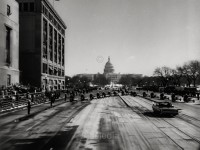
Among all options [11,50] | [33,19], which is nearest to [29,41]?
[33,19]

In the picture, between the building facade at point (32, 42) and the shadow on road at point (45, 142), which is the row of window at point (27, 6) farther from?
the shadow on road at point (45, 142)

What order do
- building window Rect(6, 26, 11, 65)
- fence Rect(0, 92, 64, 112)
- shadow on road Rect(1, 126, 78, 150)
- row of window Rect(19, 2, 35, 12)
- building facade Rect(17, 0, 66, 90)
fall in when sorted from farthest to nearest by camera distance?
1. row of window Rect(19, 2, 35, 12)
2. building facade Rect(17, 0, 66, 90)
3. building window Rect(6, 26, 11, 65)
4. fence Rect(0, 92, 64, 112)
5. shadow on road Rect(1, 126, 78, 150)

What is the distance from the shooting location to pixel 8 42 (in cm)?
5059

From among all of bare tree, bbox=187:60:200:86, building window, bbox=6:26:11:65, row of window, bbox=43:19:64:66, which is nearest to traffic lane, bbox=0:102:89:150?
building window, bbox=6:26:11:65

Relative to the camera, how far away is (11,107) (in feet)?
102

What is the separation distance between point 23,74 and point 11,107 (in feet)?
127

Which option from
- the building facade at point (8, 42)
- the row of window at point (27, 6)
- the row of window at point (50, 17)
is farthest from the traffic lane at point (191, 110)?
the row of window at point (50, 17)

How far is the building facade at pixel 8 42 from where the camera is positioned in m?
46.4

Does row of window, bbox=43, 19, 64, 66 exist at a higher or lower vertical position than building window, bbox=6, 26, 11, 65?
higher

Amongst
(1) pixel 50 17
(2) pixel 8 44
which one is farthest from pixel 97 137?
(1) pixel 50 17

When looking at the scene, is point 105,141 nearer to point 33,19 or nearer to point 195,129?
point 195,129

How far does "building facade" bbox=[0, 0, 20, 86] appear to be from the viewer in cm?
4644

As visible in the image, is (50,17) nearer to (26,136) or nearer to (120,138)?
(26,136)

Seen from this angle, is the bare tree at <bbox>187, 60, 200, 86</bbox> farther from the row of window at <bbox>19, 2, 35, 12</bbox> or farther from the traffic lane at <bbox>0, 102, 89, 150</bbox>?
the traffic lane at <bbox>0, 102, 89, 150</bbox>
